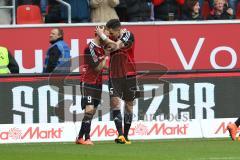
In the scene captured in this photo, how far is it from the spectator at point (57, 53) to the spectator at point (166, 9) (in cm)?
275

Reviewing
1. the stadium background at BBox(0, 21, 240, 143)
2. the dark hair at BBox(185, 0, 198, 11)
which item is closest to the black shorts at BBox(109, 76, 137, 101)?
the stadium background at BBox(0, 21, 240, 143)

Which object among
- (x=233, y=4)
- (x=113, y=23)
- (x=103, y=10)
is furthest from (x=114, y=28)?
(x=233, y=4)

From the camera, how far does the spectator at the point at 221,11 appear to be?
78.5 feet

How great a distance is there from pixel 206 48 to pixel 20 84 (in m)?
5.31

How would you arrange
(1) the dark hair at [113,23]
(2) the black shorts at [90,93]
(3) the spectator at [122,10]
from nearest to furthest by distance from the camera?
(1) the dark hair at [113,23] → (2) the black shorts at [90,93] → (3) the spectator at [122,10]

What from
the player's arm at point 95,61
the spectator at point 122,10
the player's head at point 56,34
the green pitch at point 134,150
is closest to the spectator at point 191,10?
the spectator at point 122,10

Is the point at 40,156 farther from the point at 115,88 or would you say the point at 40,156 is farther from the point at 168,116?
the point at 168,116

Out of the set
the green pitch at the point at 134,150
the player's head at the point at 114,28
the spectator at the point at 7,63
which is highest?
the player's head at the point at 114,28

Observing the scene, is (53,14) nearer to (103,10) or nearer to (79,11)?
(79,11)

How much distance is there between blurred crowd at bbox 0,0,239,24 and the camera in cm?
2334

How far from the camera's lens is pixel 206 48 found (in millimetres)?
23812

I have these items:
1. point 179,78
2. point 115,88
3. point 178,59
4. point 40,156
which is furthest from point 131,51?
point 178,59

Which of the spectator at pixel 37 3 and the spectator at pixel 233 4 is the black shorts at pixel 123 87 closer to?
the spectator at pixel 37 3

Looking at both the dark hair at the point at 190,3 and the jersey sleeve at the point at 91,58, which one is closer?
the jersey sleeve at the point at 91,58
